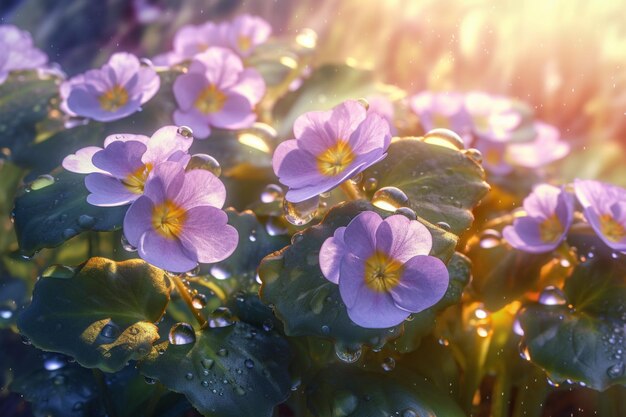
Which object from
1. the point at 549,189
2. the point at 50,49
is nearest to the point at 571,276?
the point at 549,189

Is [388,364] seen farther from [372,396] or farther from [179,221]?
[179,221]

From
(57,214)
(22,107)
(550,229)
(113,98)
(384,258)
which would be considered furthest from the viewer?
(22,107)

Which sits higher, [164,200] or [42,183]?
[164,200]

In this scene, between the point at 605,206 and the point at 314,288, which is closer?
the point at 314,288

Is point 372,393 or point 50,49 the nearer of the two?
point 372,393

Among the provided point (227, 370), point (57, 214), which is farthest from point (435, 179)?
point (57, 214)

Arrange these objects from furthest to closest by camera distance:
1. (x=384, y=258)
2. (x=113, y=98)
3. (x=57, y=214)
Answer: (x=113, y=98), (x=57, y=214), (x=384, y=258)

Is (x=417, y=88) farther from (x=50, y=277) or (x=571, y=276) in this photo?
(x=50, y=277)
